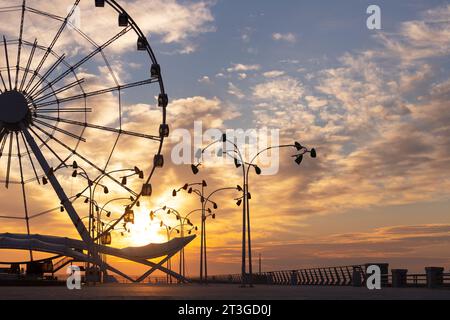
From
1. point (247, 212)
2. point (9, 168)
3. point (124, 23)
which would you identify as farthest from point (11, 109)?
point (247, 212)

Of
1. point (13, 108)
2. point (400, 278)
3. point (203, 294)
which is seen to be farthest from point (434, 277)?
point (13, 108)

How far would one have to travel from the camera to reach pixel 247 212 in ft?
187

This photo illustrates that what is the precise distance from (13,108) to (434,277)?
101 ft

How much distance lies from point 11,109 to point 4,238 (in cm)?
7511

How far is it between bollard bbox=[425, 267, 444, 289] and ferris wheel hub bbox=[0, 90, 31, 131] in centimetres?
2962

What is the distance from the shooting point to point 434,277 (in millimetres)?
46594

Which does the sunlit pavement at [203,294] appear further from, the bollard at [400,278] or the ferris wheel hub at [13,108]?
the ferris wheel hub at [13,108]

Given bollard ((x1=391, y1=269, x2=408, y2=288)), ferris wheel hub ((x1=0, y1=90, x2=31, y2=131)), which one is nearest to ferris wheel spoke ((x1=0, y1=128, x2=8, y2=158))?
ferris wheel hub ((x1=0, y1=90, x2=31, y2=131))

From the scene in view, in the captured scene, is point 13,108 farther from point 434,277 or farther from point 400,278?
point 434,277

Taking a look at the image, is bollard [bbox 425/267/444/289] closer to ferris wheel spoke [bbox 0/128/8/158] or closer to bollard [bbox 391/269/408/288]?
bollard [bbox 391/269/408/288]

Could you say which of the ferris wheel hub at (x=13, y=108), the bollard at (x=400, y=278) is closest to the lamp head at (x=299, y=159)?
the bollard at (x=400, y=278)

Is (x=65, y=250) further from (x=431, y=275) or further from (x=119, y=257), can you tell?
(x=431, y=275)

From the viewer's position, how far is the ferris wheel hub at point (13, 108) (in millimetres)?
52281

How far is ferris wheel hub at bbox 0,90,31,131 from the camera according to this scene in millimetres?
52281
